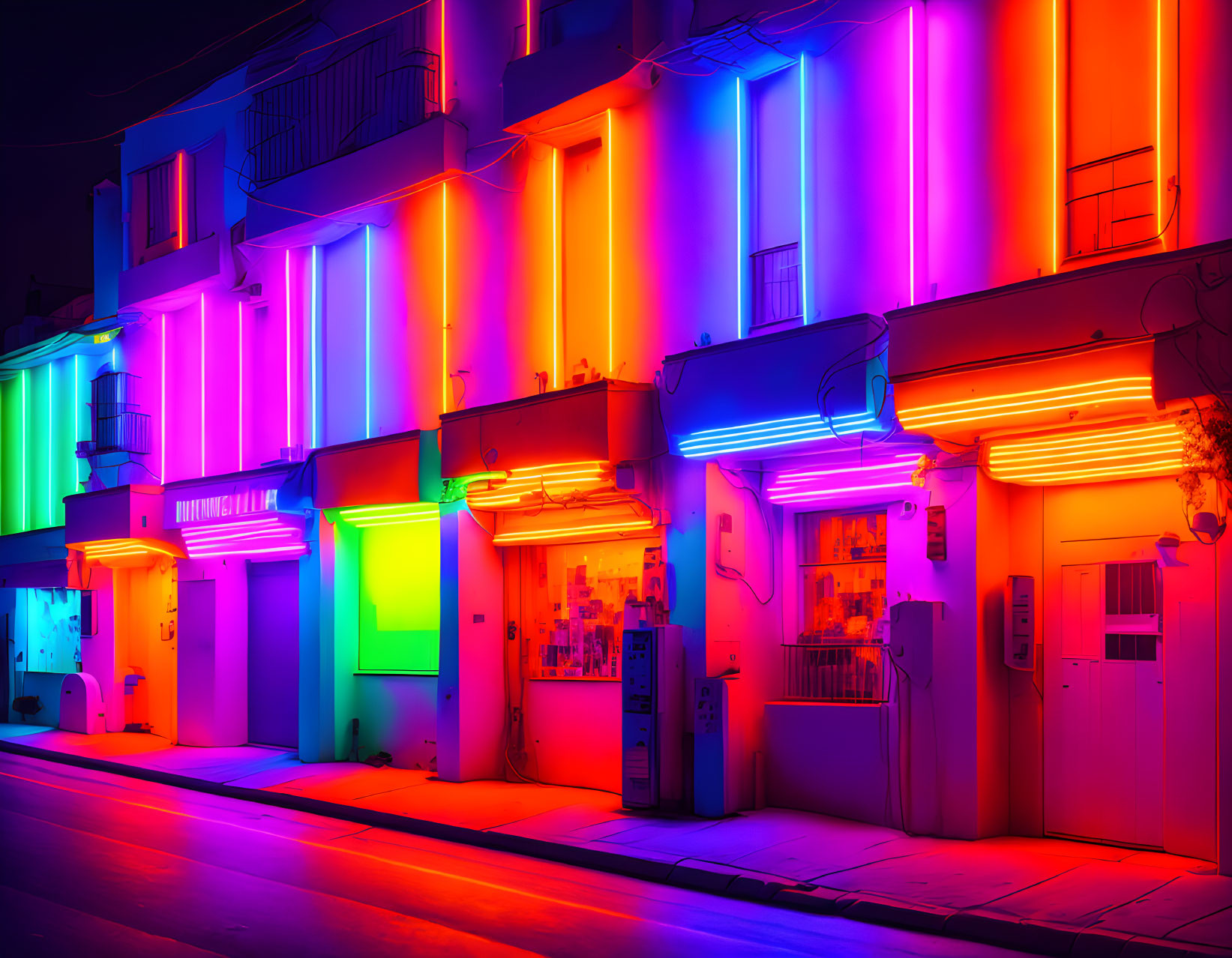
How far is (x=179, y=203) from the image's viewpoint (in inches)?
861

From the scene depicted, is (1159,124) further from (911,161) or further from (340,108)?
(340,108)

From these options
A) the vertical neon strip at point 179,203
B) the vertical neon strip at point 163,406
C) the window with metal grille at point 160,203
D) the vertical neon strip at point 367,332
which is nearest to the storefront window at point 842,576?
the vertical neon strip at point 367,332

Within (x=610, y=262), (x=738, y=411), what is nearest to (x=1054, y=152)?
(x=738, y=411)

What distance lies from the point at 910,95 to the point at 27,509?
905 inches

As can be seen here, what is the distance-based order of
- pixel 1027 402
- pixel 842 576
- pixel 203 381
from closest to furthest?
1. pixel 1027 402
2. pixel 842 576
3. pixel 203 381

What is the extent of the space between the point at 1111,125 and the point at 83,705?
2040 centimetres

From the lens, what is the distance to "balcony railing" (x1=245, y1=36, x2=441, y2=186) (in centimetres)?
1650

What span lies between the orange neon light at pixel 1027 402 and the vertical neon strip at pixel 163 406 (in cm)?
1595

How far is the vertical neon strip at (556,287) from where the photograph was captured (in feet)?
48.0

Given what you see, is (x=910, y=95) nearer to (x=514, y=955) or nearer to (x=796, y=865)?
(x=796, y=865)

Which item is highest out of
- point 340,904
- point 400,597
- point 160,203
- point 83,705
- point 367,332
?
point 160,203

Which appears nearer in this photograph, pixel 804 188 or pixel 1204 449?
pixel 1204 449

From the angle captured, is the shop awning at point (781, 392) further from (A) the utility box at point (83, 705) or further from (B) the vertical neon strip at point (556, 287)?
(A) the utility box at point (83, 705)

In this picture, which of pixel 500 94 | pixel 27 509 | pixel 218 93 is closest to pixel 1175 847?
pixel 500 94
